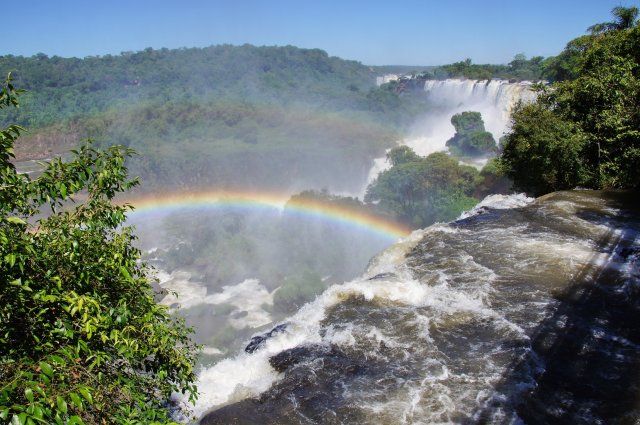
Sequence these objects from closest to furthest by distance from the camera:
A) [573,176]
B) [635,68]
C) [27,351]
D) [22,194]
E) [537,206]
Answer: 1. [27,351]
2. [22,194]
3. [537,206]
4. [573,176]
5. [635,68]

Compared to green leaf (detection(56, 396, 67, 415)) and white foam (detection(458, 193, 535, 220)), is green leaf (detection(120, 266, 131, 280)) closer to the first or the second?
green leaf (detection(56, 396, 67, 415))

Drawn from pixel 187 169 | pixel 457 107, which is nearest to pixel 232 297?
pixel 187 169

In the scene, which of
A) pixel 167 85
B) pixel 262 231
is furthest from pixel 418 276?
pixel 167 85

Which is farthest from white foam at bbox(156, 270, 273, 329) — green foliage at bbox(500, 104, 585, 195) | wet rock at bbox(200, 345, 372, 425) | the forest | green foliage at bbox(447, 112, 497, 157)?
green foliage at bbox(447, 112, 497, 157)

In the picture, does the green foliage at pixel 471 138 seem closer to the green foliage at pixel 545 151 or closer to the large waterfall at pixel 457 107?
the large waterfall at pixel 457 107

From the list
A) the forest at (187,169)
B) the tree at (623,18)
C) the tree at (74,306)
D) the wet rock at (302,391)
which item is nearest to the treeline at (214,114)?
the forest at (187,169)

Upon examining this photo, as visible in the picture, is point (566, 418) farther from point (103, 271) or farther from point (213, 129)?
point (213, 129)
